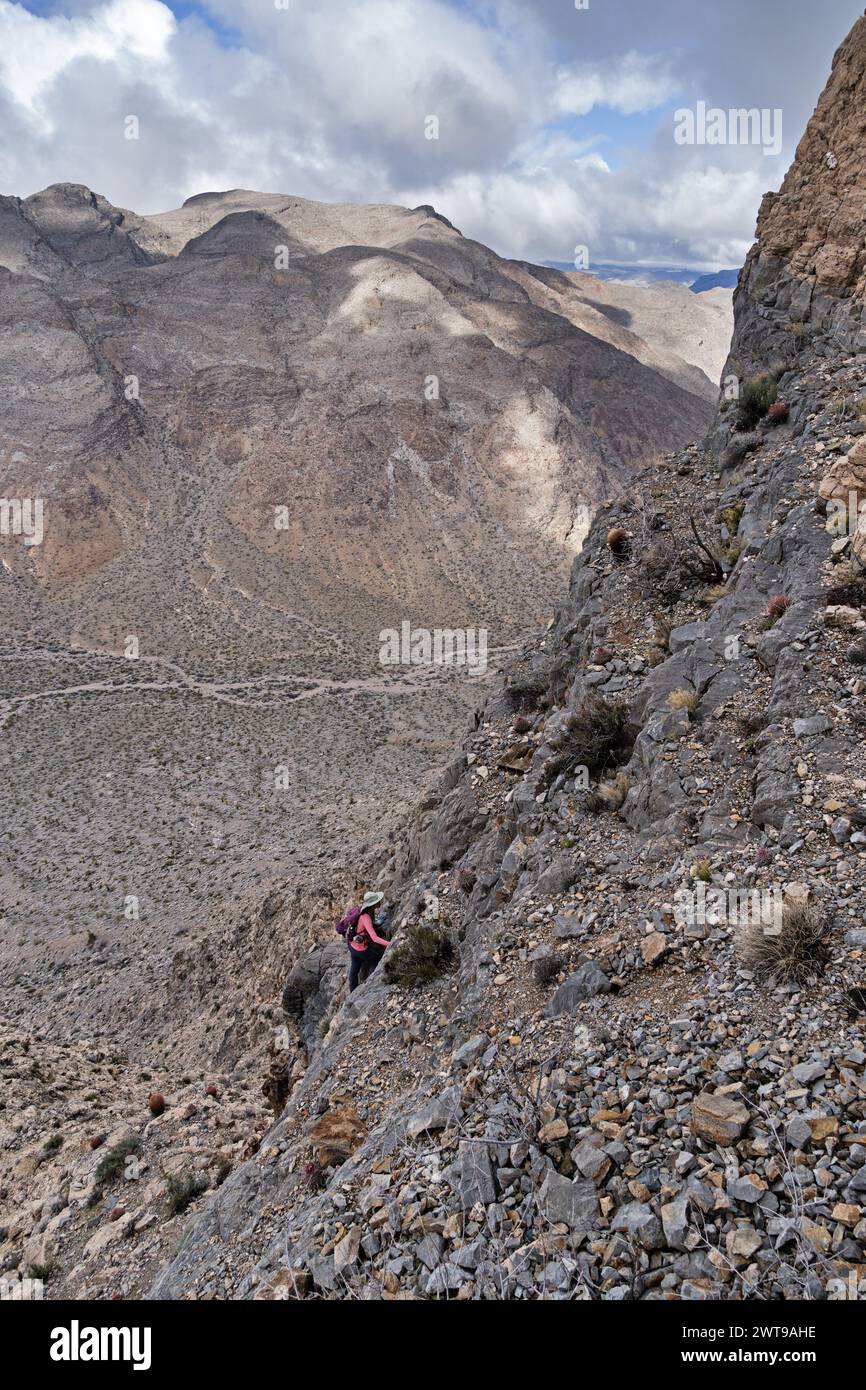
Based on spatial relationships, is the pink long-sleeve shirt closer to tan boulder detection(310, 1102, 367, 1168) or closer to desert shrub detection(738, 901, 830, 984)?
tan boulder detection(310, 1102, 367, 1168)

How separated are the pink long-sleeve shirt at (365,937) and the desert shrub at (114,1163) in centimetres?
409

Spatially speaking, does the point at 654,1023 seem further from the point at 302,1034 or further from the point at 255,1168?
the point at 302,1034

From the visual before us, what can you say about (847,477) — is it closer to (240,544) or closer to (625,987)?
(625,987)

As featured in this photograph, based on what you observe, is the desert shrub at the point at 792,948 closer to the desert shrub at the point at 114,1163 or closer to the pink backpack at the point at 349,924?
the pink backpack at the point at 349,924

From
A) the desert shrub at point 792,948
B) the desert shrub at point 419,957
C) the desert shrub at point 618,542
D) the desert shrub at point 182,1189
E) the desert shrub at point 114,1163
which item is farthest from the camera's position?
the desert shrub at point 618,542

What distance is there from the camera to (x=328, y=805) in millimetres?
25344

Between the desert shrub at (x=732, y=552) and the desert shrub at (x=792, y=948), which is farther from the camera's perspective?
the desert shrub at (x=732, y=552)

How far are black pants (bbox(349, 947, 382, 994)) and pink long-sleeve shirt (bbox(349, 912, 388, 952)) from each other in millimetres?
71

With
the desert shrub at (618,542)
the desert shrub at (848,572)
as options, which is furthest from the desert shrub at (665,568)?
the desert shrub at (848,572)

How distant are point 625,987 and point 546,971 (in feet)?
2.70

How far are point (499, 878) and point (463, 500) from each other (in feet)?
174

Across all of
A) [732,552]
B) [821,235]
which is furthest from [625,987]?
[821,235]

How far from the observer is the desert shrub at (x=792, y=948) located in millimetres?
5273
